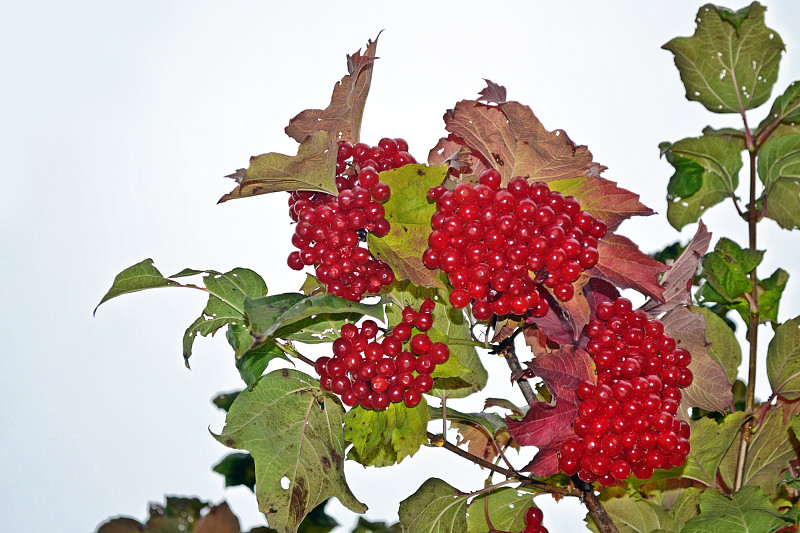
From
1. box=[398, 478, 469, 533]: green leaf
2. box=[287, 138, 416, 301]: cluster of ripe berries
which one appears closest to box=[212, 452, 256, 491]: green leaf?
box=[398, 478, 469, 533]: green leaf

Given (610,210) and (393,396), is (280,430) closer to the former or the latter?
(393,396)

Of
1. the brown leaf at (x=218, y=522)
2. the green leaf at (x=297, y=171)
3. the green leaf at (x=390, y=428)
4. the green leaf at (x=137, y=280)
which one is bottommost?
the brown leaf at (x=218, y=522)

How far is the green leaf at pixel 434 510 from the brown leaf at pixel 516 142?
11.6 inches

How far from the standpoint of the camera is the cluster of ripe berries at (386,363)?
0.54m

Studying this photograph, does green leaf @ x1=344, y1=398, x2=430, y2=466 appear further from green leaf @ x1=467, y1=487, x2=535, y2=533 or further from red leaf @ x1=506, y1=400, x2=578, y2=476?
green leaf @ x1=467, y1=487, x2=535, y2=533

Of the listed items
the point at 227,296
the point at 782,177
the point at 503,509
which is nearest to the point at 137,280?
the point at 227,296

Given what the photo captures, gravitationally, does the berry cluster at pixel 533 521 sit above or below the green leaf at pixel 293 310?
below

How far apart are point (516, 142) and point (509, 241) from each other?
0.08 meters

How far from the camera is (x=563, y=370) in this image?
547 mm

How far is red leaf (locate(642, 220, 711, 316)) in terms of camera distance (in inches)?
23.7

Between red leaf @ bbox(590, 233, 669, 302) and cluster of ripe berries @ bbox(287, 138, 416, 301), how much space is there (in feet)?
0.51

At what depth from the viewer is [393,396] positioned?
1.80 feet

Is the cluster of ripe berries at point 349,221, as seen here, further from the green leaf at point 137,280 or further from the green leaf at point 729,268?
the green leaf at point 729,268

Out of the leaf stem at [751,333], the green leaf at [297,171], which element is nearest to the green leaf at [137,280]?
the green leaf at [297,171]
